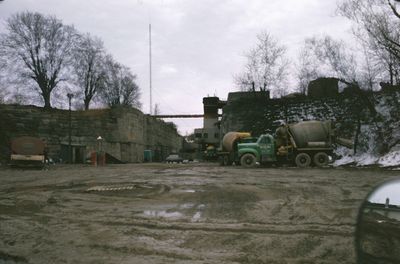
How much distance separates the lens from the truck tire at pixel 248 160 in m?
29.1

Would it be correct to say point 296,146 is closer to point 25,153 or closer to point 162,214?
point 25,153

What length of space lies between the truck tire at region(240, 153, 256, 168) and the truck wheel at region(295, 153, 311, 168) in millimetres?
2907

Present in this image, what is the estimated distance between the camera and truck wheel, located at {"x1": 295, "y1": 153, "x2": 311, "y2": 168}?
2838 cm

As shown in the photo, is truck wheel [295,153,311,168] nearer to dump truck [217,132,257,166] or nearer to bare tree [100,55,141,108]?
dump truck [217,132,257,166]

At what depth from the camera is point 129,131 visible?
1892 inches

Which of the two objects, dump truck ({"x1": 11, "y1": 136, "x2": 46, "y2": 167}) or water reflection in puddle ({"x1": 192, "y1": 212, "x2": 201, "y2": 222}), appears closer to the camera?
water reflection in puddle ({"x1": 192, "y1": 212, "x2": 201, "y2": 222})

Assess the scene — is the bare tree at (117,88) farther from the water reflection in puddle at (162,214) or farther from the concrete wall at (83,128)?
the water reflection in puddle at (162,214)

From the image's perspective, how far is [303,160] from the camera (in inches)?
1124

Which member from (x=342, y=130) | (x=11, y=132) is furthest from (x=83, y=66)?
(x=342, y=130)

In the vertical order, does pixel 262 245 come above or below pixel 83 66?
below

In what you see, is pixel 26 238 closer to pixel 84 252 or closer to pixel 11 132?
pixel 84 252

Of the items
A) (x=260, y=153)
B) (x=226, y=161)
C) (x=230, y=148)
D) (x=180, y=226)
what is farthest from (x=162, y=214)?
(x=226, y=161)

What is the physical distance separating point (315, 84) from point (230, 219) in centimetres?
3617

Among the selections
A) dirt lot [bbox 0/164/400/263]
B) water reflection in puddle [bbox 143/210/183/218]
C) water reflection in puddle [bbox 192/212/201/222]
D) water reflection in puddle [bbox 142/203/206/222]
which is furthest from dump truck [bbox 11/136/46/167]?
water reflection in puddle [bbox 192/212/201/222]
